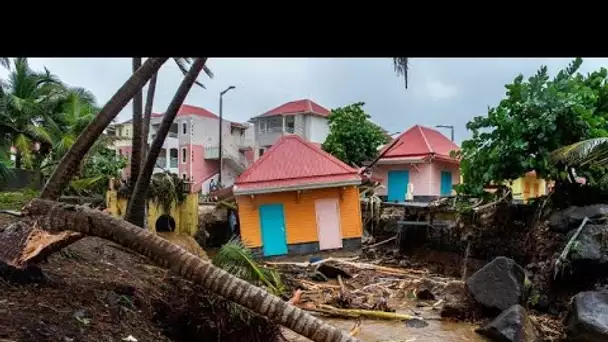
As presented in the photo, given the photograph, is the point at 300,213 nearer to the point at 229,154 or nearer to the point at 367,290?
the point at 367,290

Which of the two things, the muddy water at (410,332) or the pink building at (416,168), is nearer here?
the muddy water at (410,332)

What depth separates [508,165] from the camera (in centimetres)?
1315

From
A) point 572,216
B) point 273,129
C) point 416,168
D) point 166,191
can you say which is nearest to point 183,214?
point 166,191

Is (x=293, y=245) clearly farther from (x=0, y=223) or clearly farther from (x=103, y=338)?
(x=103, y=338)

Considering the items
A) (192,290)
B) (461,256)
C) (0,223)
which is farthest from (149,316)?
(461,256)

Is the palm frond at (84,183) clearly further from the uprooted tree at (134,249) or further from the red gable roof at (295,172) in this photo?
the uprooted tree at (134,249)

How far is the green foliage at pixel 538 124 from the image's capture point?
12.3 m

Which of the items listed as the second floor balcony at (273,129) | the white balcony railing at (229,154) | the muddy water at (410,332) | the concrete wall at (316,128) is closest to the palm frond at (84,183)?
the muddy water at (410,332)

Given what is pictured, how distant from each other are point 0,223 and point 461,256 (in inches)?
520

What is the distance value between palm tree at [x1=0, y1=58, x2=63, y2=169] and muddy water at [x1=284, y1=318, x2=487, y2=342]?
54.5ft

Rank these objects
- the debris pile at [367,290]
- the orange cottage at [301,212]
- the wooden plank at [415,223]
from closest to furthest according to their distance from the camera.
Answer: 1. the debris pile at [367,290]
2. the wooden plank at [415,223]
3. the orange cottage at [301,212]

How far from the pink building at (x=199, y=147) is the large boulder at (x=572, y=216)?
25201 millimetres

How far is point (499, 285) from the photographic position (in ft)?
35.8

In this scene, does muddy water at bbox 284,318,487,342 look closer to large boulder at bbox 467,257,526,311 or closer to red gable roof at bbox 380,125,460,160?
large boulder at bbox 467,257,526,311
